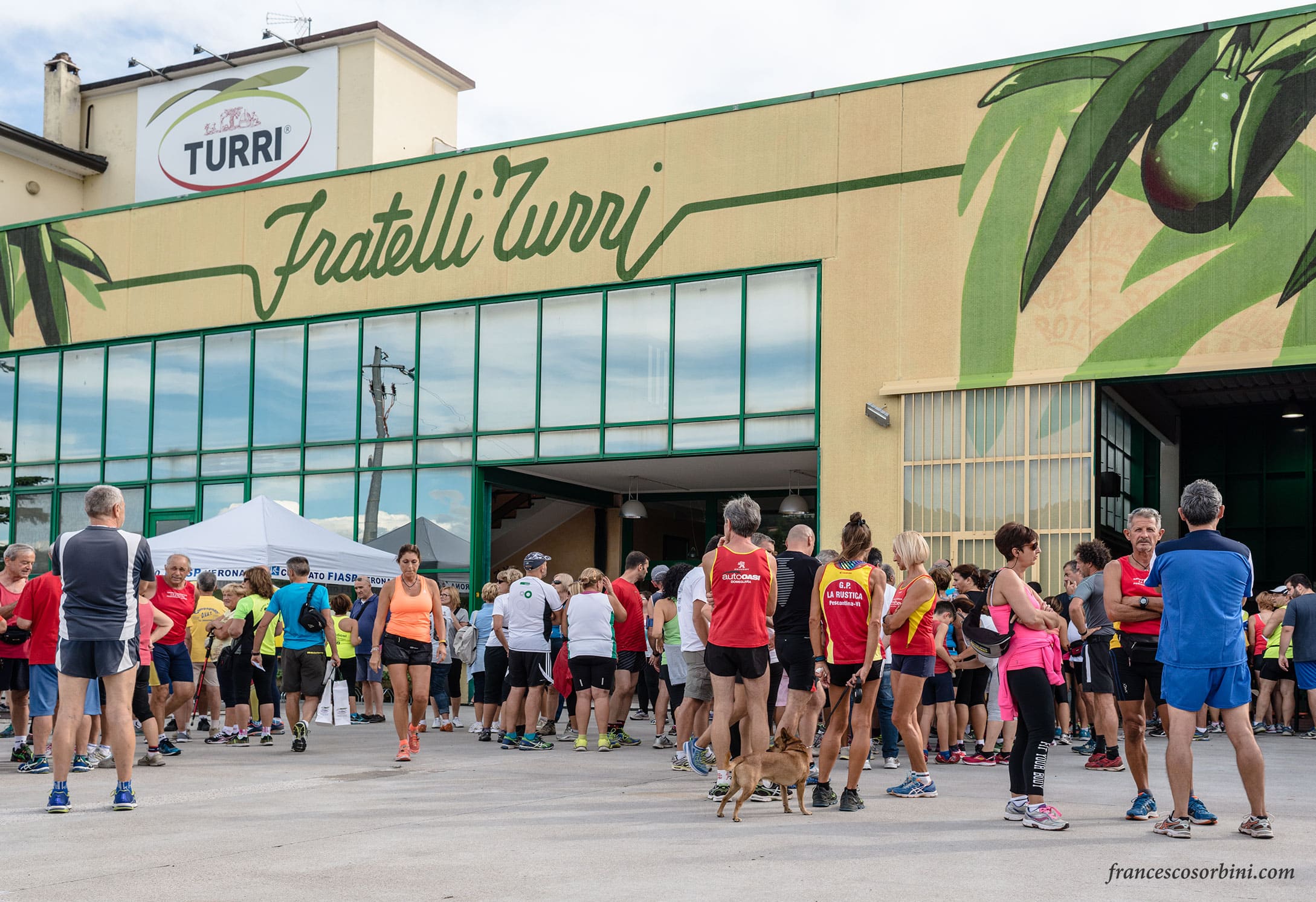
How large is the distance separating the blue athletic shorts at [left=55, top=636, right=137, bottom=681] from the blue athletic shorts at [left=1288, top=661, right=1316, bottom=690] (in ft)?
34.5

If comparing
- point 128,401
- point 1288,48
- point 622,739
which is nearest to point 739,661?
point 622,739

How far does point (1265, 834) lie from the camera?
6590 mm

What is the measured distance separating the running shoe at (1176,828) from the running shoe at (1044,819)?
18.9 inches

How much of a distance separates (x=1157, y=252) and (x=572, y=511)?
1115 centimetres

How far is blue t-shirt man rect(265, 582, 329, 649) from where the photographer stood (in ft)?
39.2

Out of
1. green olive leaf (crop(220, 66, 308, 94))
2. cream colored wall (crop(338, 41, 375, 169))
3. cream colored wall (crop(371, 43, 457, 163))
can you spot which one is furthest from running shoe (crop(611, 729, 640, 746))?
green olive leaf (crop(220, 66, 308, 94))

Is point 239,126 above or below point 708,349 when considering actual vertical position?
above

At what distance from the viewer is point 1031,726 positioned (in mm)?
6992

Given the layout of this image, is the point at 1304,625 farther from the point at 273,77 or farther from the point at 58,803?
the point at 273,77

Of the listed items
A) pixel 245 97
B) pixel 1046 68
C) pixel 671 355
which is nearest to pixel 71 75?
pixel 245 97

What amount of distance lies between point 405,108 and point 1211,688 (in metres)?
32.2

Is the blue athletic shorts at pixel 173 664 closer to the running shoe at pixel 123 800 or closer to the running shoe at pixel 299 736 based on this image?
the running shoe at pixel 299 736

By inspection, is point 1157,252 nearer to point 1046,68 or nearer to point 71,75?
point 1046,68

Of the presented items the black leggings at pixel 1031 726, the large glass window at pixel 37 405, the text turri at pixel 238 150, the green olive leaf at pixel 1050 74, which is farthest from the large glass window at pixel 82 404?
Result: the black leggings at pixel 1031 726
